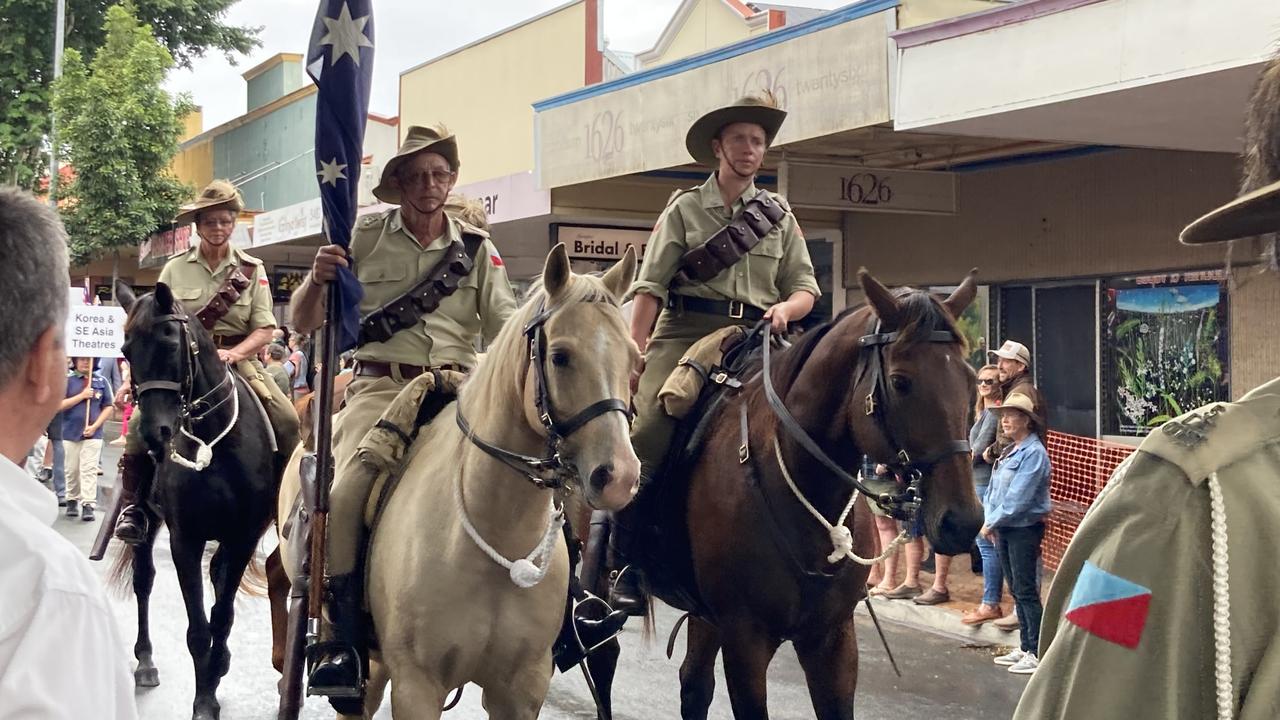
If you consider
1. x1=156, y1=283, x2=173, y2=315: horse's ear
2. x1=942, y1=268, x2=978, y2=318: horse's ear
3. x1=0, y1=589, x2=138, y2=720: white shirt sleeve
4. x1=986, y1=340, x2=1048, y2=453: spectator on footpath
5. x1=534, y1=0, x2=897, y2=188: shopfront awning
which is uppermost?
Answer: x1=534, y1=0, x2=897, y2=188: shopfront awning

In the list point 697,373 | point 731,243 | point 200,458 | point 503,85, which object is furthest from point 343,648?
point 503,85

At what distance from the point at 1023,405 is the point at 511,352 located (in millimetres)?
5434

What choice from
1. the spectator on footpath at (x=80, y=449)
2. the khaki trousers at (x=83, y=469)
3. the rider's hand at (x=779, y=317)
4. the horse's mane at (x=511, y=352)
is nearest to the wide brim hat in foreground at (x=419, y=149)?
the horse's mane at (x=511, y=352)

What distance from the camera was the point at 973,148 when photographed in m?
13.3

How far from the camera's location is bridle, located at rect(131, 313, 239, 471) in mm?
7160

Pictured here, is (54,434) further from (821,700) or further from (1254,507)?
(1254,507)

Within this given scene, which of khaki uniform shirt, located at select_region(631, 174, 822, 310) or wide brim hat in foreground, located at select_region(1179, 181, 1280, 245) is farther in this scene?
khaki uniform shirt, located at select_region(631, 174, 822, 310)

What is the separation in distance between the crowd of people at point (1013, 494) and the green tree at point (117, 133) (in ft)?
75.9

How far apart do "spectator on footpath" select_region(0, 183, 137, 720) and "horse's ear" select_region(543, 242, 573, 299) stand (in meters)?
2.32

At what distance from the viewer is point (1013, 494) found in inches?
343

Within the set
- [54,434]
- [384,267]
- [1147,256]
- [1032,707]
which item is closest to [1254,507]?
[1032,707]

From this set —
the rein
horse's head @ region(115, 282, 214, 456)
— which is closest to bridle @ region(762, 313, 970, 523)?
the rein

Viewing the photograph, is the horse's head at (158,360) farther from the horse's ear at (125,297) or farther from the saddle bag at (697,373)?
the saddle bag at (697,373)

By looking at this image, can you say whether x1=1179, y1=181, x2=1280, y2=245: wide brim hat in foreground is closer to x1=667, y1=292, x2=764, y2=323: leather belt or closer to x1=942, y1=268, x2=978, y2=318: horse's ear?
x1=942, y1=268, x2=978, y2=318: horse's ear
